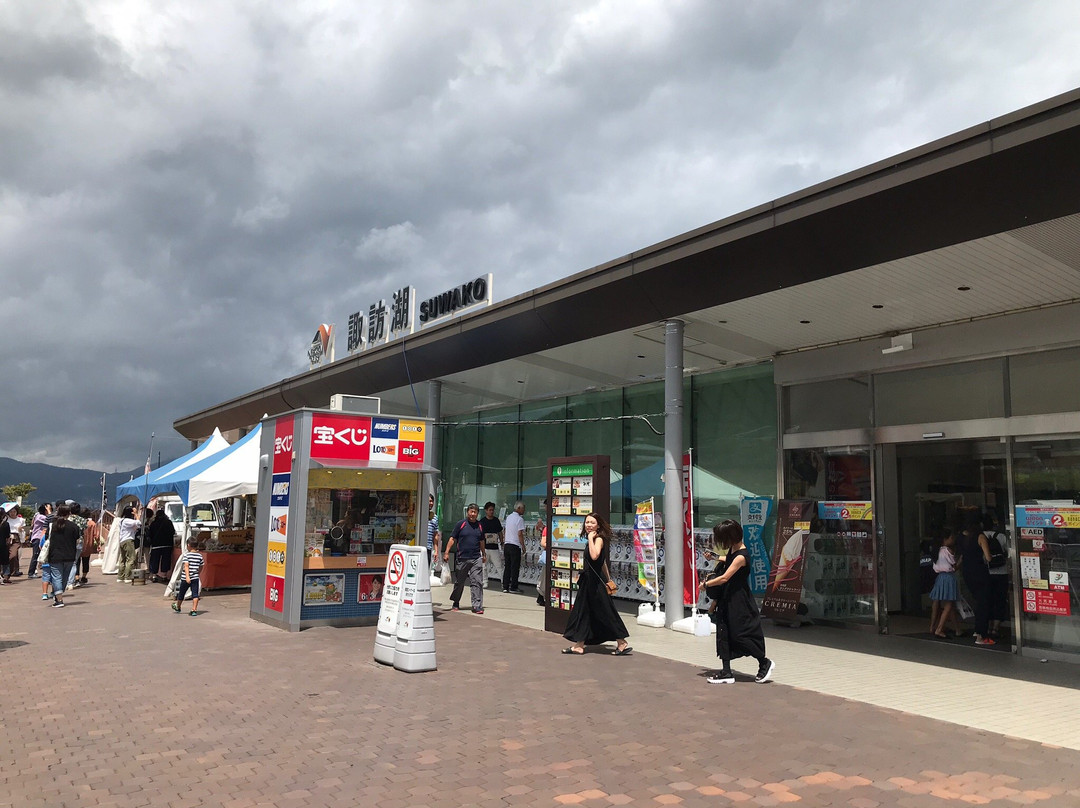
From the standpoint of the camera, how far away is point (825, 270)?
8.97 m

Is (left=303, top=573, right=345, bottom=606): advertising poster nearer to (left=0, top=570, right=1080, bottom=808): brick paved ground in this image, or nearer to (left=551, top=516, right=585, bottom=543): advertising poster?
(left=0, top=570, right=1080, bottom=808): brick paved ground

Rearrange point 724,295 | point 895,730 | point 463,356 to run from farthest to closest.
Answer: point 463,356, point 724,295, point 895,730

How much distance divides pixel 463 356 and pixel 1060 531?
31.8ft

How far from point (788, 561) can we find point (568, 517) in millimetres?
3591

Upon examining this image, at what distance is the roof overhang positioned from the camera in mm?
7051

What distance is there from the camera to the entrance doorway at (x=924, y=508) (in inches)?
478

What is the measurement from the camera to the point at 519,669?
27.8 ft

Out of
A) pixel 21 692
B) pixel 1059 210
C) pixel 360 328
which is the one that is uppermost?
pixel 360 328

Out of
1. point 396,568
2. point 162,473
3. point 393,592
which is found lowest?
point 393,592

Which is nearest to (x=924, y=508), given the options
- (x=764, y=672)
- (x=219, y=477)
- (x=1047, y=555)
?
(x=1047, y=555)

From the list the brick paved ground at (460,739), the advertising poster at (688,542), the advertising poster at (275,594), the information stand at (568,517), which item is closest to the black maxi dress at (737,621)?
the brick paved ground at (460,739)

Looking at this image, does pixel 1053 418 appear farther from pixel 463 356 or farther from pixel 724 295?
pixel 463 356

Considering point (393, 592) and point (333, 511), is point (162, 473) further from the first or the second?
point (393, 592)

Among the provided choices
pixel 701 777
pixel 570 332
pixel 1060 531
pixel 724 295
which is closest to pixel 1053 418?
pixel 1060 531
